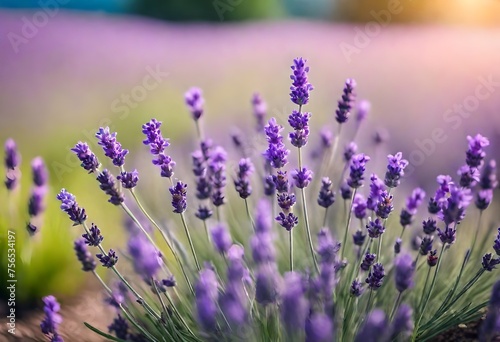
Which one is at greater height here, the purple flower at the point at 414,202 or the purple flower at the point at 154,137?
the purple flower at the point at 414,202

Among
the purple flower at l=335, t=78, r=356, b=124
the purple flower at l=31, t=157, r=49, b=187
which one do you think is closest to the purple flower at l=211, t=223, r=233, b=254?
the purple flower at l=335, t=78, r=356, b=124

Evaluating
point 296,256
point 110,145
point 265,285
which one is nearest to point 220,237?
point 265,285

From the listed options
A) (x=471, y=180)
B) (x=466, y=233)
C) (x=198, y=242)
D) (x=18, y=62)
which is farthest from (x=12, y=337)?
(x=18, y=62)

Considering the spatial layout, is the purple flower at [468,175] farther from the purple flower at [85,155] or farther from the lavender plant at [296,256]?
the purple flower at [85,155]

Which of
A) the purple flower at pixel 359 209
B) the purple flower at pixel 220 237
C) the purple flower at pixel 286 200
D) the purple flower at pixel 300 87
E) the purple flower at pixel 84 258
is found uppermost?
the purple flower at pixel 300 87

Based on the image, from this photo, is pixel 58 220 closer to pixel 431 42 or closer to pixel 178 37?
pixel 178 37

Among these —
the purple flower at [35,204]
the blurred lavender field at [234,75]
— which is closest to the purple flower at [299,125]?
the purple flower at [35,204]

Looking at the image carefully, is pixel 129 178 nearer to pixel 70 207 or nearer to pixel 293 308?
pixel 70 207
